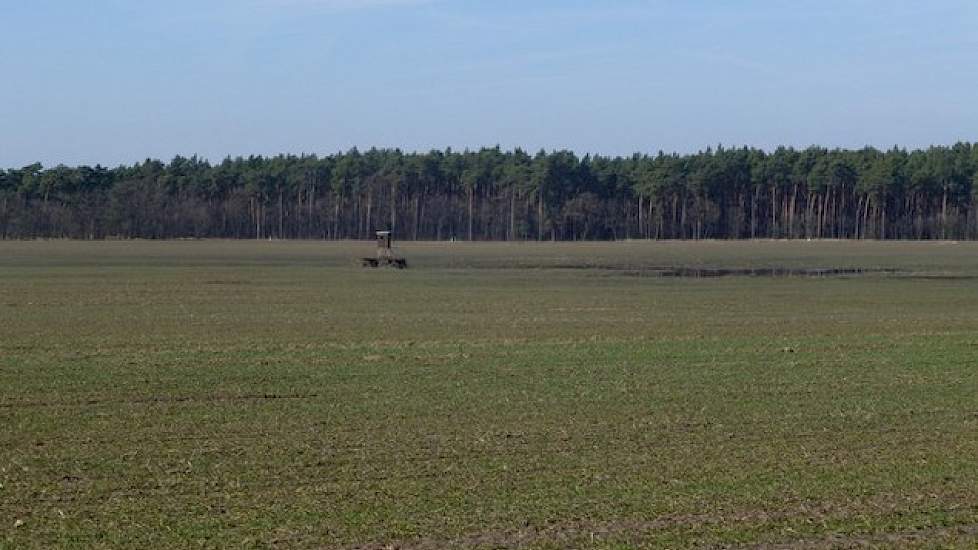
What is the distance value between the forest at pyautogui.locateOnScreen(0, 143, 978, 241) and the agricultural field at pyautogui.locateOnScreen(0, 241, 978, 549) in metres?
129

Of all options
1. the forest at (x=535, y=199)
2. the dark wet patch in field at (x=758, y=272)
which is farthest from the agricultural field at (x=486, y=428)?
the forest at (x=535, y=199)

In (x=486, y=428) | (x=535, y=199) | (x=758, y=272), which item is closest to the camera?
(x=486, y=428)

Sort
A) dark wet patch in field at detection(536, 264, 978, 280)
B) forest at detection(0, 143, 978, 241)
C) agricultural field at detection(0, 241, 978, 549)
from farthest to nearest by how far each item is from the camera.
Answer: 1. forest at detection(0, 143, 978, 241)
2. dark wet patch in field at detection(536, 264, 978, 280)
3. agricultural field at detection(0, 241, 978, 549)

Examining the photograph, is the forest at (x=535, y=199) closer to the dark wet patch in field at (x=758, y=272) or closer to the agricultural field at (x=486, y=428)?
the dark wet patch in field at (x=758, y=272)

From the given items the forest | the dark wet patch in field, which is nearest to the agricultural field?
the dark wet patch in field

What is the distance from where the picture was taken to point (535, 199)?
17312cm

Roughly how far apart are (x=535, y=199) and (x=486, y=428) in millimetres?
157527

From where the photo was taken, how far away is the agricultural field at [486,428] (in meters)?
11.2

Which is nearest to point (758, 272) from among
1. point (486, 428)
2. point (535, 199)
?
point (486, 428)

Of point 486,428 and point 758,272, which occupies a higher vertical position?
point 758,272

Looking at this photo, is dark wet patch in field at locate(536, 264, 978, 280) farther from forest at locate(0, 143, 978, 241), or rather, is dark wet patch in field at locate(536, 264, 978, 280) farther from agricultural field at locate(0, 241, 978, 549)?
forest at locate(0, 143, 978, 241)

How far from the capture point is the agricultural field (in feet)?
36.8

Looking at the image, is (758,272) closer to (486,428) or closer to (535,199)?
(486,428)

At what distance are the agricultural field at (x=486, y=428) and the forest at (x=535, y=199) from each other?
129m
